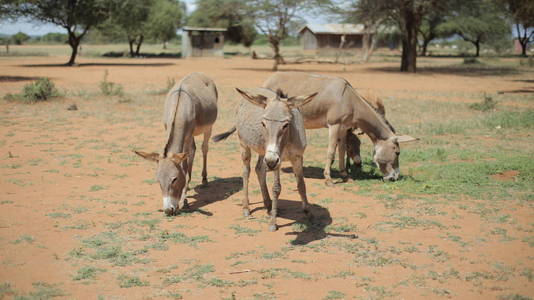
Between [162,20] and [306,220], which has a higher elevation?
[162,20]

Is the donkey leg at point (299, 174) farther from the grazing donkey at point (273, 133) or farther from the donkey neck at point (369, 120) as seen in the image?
the donkey neck at point (369, 120)

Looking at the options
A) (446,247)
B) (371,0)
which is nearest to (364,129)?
(446,247)

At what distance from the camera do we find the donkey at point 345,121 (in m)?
9.51

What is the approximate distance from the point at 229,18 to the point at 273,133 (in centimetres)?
5404

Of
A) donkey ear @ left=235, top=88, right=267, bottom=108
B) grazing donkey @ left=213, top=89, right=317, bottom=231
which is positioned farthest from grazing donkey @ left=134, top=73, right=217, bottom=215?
donkey ear @ left=235, top=88, right=267, bottom=108

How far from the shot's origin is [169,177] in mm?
6973

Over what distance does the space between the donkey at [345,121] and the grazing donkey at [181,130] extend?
1938 mm

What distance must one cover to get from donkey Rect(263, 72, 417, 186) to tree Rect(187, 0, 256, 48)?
32.1 meters

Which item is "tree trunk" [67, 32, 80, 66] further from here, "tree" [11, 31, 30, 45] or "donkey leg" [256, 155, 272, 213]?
"tree" [11, 31, 30, 45]

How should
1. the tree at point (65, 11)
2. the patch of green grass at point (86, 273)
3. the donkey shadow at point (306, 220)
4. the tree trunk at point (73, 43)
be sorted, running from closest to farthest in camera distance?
the patch of green grass at point (86, 273) < the donkey shadow at point (306, 220) < the tree at point (65, 11) < the tree trunk at point (73, 43)

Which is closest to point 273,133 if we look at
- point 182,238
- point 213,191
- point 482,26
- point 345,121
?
point 182,238

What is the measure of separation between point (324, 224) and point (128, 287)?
3.06 metres

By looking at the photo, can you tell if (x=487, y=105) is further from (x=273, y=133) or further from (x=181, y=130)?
(x=273, y=133)

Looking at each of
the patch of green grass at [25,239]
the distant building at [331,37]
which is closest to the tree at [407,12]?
the patch of green grass at [25,239]
